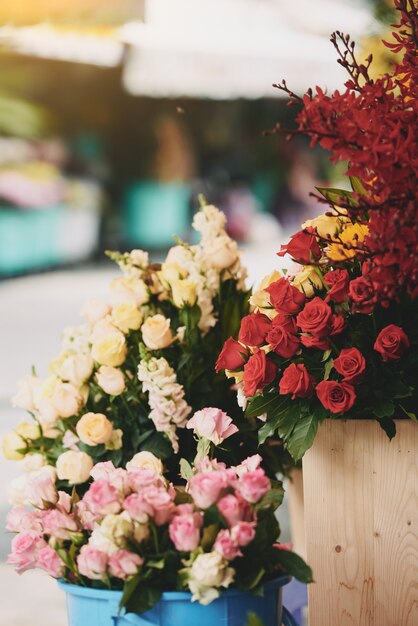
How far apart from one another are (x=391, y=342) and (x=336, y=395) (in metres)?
0.09

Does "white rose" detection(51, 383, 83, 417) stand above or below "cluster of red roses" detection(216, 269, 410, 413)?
below

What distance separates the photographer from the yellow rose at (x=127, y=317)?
1.44m

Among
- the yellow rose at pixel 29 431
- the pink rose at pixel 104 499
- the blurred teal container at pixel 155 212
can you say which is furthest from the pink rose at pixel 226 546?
the blurred teal container at pixel 155 212

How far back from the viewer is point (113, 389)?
142 centimetres

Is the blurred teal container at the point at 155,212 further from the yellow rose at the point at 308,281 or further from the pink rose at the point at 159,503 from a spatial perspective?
the pink rose at the point at 159,503

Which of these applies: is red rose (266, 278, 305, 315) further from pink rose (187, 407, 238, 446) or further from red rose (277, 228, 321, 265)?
pink rose (187, 407, 238, 446)

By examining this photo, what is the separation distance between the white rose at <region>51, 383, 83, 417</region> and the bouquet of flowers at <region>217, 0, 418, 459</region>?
32cm

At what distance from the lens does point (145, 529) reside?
97cm

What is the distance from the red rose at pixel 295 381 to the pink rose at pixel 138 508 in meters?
0.26

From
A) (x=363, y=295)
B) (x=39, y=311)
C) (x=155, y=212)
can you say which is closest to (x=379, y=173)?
(x=363, y=295)

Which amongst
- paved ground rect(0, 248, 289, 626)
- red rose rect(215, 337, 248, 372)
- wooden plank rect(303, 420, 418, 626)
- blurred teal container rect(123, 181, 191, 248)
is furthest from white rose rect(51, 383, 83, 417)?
blurred teal container rect(123, 181, 191, 248)

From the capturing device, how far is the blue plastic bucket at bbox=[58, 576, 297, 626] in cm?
98

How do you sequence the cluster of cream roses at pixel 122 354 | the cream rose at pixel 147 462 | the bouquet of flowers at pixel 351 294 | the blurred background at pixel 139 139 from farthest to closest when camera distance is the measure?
the blurred background at pixel 139 139 < the cluster of cream roses at pixel 122 354 < the cream rose at pixel 147 462 < the bouquet of flowers at pixel 351 294

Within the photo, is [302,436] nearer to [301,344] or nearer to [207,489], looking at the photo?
[301,344]
